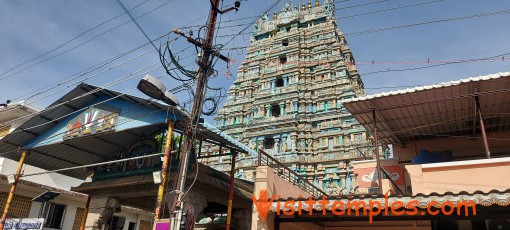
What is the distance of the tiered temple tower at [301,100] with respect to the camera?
3106cm

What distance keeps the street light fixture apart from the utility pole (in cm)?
69

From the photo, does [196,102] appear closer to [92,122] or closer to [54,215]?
[92,122]

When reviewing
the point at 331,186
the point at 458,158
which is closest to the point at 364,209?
the point at 458,158

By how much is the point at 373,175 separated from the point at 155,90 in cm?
968

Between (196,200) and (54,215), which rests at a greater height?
(196,200)

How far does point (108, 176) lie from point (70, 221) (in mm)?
9143

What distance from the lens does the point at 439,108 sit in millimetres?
11484

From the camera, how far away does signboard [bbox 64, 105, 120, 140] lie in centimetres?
1228

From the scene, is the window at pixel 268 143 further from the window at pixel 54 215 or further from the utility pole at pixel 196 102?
the utility pole at pixel 196 102

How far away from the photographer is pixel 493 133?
13.4 meters

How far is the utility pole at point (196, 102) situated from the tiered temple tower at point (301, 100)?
20097mm

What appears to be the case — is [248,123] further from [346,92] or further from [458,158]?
[458,158]

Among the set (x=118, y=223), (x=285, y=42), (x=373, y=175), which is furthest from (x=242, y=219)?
(x=285, y=42)

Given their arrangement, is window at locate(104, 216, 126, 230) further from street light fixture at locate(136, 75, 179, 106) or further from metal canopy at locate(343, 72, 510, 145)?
metal canopy at locate(343, 72, 510, 145)
